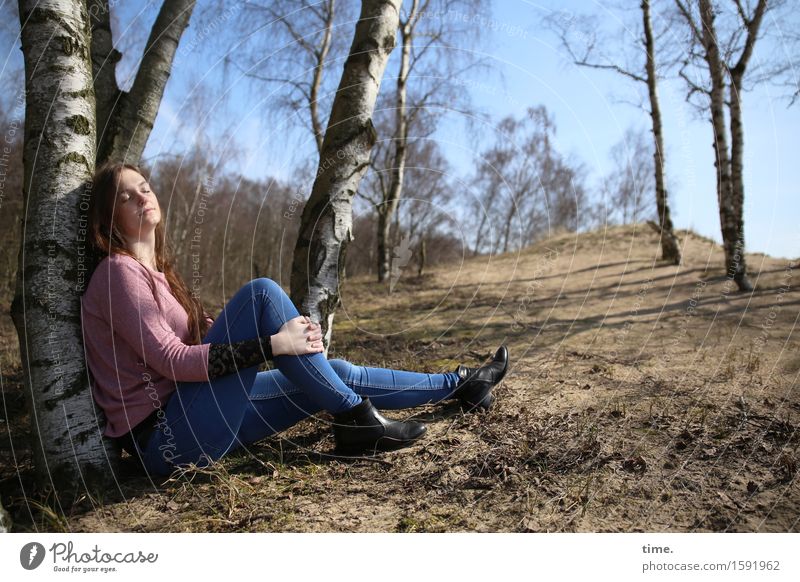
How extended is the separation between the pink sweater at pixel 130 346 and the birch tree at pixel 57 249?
88 mm

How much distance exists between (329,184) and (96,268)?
1.36 meters

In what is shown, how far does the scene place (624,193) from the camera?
13.6 m

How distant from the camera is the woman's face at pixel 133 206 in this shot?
2293 mm

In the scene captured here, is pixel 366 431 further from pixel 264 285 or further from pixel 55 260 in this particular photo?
pixel 55 260

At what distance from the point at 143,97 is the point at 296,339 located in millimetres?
2557

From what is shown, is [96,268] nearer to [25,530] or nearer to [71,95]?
[71,95]

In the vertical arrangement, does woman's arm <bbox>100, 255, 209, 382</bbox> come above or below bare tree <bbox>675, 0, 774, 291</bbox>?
below

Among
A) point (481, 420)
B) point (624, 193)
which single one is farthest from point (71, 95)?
point (624, 193)

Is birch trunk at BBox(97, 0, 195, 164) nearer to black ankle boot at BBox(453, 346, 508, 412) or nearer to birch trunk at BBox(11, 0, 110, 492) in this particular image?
birch trunk at BBox(11, 0, 110, 492)

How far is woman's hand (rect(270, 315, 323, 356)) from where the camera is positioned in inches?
91.5

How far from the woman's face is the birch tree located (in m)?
0.17

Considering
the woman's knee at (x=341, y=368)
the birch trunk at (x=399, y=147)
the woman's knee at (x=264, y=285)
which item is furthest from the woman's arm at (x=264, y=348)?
the birch trunk at (x=399, y=147)
